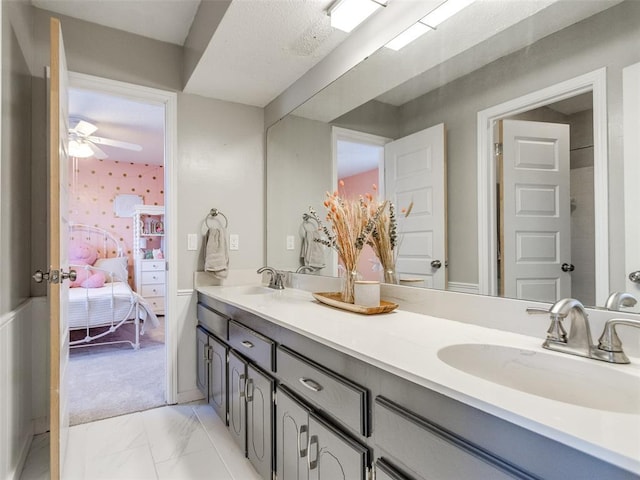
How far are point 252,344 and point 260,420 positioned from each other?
0.32 m

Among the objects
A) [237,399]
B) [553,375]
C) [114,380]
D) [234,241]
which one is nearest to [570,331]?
[553,375]

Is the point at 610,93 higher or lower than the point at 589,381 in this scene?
higher

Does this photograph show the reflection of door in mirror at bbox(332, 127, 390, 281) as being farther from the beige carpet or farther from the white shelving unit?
the white shelving unit

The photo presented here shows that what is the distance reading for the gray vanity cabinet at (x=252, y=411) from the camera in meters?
1.51

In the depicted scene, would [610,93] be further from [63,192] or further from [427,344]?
[63,192]

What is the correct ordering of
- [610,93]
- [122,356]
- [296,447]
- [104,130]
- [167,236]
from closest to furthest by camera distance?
[610,93] → [296,447] → [167,236] → [122,356] → [104,130]

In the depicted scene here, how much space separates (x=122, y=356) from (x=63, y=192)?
245 cm

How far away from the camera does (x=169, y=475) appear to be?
1759mm

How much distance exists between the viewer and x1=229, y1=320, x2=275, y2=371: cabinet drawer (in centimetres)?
152

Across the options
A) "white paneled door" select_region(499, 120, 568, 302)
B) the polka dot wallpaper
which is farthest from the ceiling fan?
"white paneled door" select_region(499, 120, 568, 302)

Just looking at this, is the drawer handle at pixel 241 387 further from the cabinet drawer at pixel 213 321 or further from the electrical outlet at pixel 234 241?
the electrical outlet at pixel 234 241

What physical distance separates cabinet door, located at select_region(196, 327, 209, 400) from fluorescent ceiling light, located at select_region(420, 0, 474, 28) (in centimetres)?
207

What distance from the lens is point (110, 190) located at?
5.79m

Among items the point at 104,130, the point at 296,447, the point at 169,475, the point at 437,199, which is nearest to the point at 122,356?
the point at 169,475
